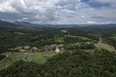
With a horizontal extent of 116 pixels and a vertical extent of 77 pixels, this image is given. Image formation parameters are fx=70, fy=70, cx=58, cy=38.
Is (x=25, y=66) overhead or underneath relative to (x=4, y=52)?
overhead

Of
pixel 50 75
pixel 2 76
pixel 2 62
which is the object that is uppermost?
pixel 50 75

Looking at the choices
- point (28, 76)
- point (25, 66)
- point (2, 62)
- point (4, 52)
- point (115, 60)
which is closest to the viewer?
point (28, 76)

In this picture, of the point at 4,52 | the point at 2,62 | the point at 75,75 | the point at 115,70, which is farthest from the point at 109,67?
the point at 4,52

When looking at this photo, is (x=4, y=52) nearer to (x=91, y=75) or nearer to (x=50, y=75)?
(x=50, y=75)

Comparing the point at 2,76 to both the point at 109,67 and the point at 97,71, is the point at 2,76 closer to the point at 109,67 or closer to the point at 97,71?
the point at 97,71

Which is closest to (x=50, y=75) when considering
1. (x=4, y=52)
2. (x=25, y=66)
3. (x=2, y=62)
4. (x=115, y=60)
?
(x=25, y=66)

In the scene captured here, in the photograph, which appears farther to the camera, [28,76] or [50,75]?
[28,76]

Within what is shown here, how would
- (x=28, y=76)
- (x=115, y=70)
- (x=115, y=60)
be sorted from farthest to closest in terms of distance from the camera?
(x=115, y=60)
(x=28, y=76)
(x=115, y=70)

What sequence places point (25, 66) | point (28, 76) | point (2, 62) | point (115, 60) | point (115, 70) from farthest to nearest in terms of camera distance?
point (2, 62)
point (25, 66)
point (115, 60)
point (28, 76)
point (115, 70)

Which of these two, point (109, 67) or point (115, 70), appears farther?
point (109, 67)
